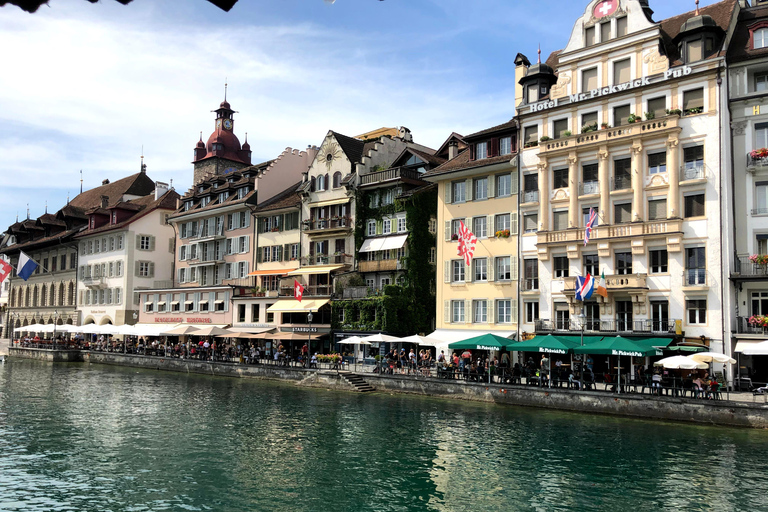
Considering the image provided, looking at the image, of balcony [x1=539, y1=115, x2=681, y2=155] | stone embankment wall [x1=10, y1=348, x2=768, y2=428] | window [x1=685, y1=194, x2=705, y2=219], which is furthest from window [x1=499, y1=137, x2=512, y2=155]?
stone embankment wall [x1=10, y1=348, x2=768, y2=428]

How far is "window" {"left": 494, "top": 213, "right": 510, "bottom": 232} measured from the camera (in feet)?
159

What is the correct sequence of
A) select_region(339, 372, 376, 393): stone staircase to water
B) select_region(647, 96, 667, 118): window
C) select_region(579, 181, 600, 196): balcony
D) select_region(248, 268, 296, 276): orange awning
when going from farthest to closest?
select_region(248, 268, 296, 276): orange awning < select_region(339, 372, 376, 393): stone staircase to water < select_region(579, 181, 600, 196): balcony < select_region(647, 96, 667, 118): window

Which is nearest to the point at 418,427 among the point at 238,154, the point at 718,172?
the point at 718,172

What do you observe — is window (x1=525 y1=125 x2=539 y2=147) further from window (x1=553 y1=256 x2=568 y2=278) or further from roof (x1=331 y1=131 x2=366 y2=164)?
roof (x1=331 y1=131 x2=366 y2=164)

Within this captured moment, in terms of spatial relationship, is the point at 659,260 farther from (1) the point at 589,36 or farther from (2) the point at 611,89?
(1) the point at 589,36

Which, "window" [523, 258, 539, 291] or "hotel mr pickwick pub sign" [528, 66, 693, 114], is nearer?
"hotel mr pickwick pub sign" [528, 66, 693, 114]

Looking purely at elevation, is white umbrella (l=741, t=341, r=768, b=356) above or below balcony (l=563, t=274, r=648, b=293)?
below

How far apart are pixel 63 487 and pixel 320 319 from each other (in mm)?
38316

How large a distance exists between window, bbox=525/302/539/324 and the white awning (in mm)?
11870

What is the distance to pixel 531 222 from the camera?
4725 centimetres

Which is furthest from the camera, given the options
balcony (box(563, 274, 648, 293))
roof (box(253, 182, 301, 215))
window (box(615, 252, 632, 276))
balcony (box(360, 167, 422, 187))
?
roof (box(253, 182, 301, 215))

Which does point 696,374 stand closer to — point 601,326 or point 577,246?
point 601,326

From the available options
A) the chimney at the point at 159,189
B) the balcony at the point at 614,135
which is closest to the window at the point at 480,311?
the balcony at the point at 614,135

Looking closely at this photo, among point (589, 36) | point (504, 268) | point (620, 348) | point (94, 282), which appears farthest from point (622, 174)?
point (94, 282)
